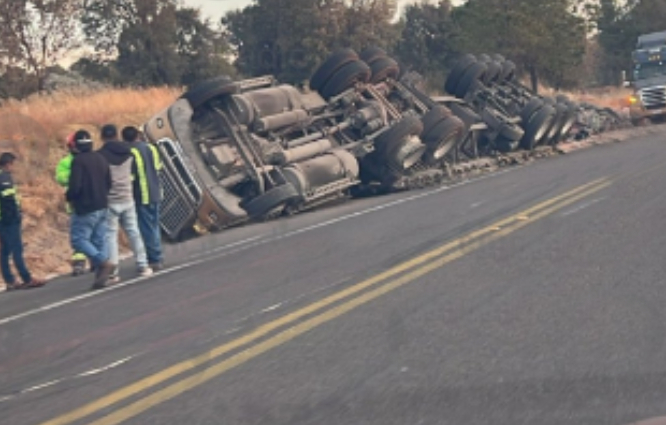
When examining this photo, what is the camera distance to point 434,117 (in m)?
21.2

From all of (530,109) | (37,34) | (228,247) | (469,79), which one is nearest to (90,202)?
(228,247)

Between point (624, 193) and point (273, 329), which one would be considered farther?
point (624, 193)

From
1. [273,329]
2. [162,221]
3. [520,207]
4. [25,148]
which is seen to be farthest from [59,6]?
[273,329]

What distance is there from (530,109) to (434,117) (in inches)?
204

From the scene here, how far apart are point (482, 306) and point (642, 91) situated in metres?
31.3

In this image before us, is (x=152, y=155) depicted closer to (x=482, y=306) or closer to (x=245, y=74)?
(x=482, y=306)

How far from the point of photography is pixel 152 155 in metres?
12.4

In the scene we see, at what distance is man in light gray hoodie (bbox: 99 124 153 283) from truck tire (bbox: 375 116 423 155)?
334 inches

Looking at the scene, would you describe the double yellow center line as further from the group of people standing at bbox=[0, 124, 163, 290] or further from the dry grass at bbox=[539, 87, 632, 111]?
the dry grass at bbox=[539, 87, 632, 111]

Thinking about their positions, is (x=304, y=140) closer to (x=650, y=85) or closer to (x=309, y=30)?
(x=650, y=85)

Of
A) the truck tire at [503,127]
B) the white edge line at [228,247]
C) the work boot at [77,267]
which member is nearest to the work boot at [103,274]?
the white edge line at [228,247]

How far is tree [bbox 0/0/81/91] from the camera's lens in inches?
1325

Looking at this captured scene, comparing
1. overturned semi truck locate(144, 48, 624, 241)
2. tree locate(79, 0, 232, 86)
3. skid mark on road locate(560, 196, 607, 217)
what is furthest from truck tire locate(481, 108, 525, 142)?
tree locate(79, 0, 232, 86)

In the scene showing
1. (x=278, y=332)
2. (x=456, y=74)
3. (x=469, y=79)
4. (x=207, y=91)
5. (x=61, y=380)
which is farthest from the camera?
(x=456, y=74)
